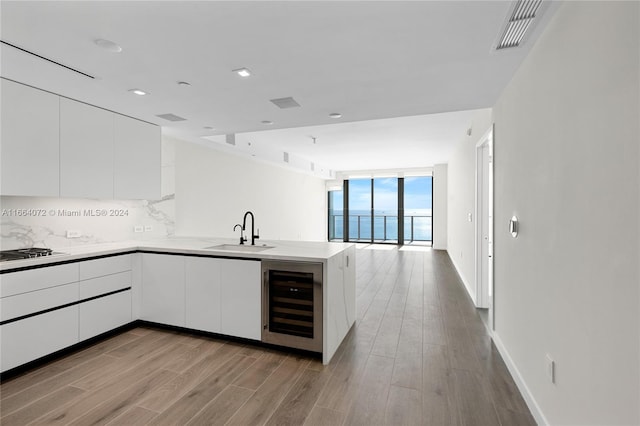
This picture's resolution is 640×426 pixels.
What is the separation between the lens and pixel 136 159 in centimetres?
354

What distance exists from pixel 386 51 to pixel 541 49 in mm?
914

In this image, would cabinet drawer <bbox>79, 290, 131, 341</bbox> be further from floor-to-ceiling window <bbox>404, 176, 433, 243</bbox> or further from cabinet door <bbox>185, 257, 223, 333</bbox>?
floor-to-ceiling window <bbox>404, 176, 433, 243</bbox>

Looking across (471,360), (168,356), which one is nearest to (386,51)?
(471,360)

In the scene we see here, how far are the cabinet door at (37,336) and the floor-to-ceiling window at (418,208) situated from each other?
894cm

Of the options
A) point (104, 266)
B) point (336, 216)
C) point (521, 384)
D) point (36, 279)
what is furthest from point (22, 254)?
point (336, 216)

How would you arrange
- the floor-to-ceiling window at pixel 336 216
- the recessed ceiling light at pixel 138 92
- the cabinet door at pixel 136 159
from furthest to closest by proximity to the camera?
the floor-to-ceiling window at pixel 336 216
the cabinet door at pixel 136 159
the recessed ceiling light at pixel 138 92

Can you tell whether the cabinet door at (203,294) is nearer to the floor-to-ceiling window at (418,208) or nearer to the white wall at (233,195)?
the white wall at (233,195)

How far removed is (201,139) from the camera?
4723 millimetres

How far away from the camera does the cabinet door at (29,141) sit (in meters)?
2.44

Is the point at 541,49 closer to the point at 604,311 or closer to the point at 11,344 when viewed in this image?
the point at 604,311

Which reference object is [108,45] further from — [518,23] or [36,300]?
[518,23]

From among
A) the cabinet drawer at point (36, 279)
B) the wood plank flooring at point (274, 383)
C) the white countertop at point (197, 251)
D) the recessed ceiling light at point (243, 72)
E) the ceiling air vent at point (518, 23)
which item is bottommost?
the wood plank flooring at point (274, 383)

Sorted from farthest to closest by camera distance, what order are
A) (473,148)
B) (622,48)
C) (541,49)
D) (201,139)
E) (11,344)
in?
1. (201,139)
2. (473,148)
3. (11,344)
4. (541,49)
5. (622,48)

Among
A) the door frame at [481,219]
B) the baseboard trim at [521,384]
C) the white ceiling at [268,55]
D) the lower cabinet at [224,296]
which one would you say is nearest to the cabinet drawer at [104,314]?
the lower cabinet at [224,296]
